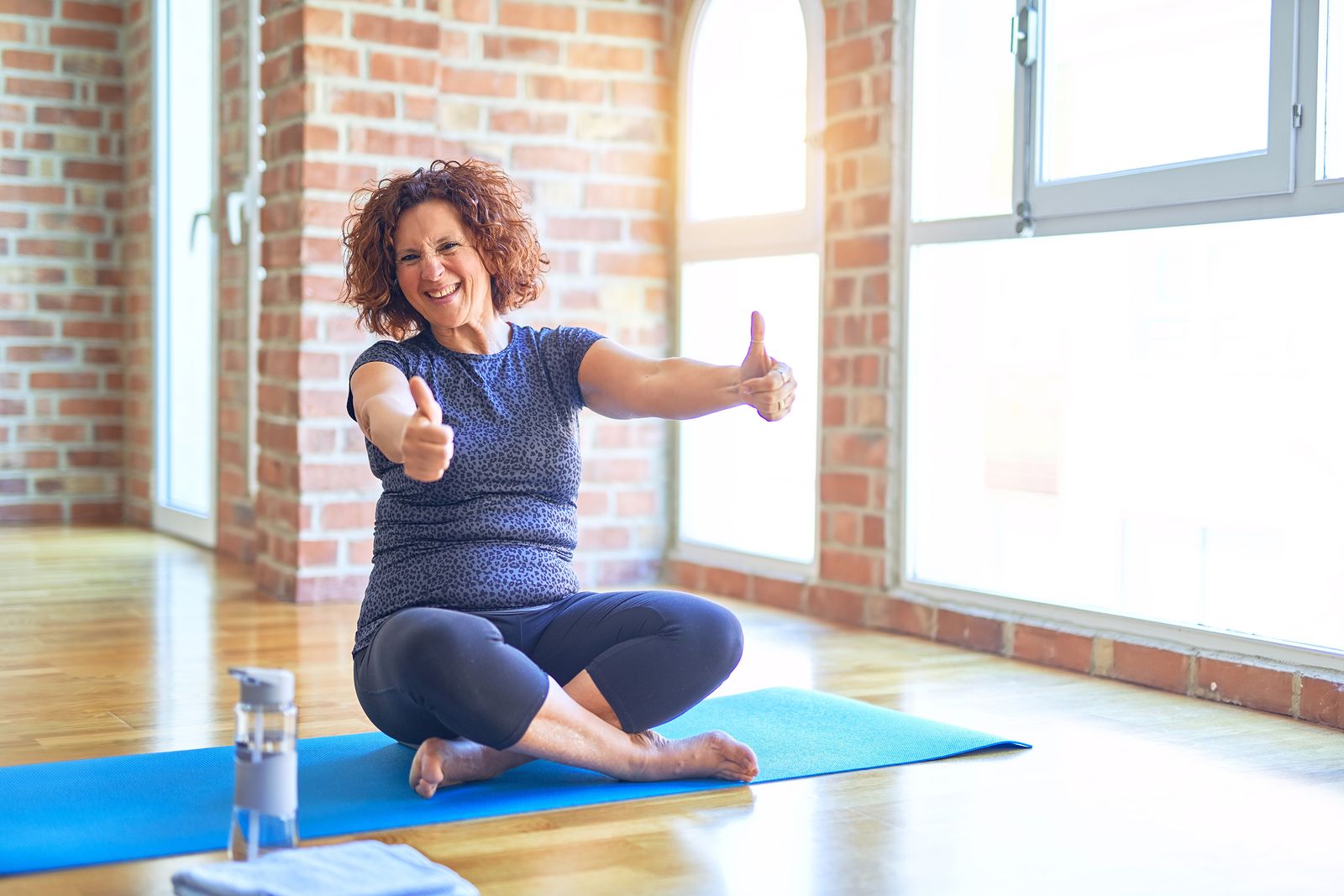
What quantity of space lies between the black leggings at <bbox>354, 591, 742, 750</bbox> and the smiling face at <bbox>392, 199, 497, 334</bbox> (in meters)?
0.49

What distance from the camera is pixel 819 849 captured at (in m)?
2.05

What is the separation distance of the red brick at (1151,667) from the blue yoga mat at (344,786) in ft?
2.09

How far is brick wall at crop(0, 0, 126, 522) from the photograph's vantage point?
609 cm

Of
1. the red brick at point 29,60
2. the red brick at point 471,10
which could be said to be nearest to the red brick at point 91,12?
the red brick at point 29,60

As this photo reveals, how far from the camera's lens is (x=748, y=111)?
176 inches

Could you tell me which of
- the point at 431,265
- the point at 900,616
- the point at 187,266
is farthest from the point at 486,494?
the point at 187,266

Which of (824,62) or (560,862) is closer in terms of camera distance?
(560,862)

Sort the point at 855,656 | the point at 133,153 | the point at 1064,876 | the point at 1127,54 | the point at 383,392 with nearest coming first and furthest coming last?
the point at 1064,876
the point at 383,392
the point at 1127,54
the point at 855,656
the point at 133,153

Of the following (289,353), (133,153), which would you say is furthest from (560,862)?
(133,153)

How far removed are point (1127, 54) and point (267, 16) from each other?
2.38m

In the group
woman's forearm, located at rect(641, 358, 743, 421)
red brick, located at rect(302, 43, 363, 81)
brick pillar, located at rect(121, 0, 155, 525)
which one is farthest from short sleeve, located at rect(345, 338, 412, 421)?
brick pillar, located at rect(121, 0, 155, 525)

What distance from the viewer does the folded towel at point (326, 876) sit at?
171 cm

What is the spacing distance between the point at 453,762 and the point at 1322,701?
1592 millimetres

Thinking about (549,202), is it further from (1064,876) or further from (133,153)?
(1064,876)
